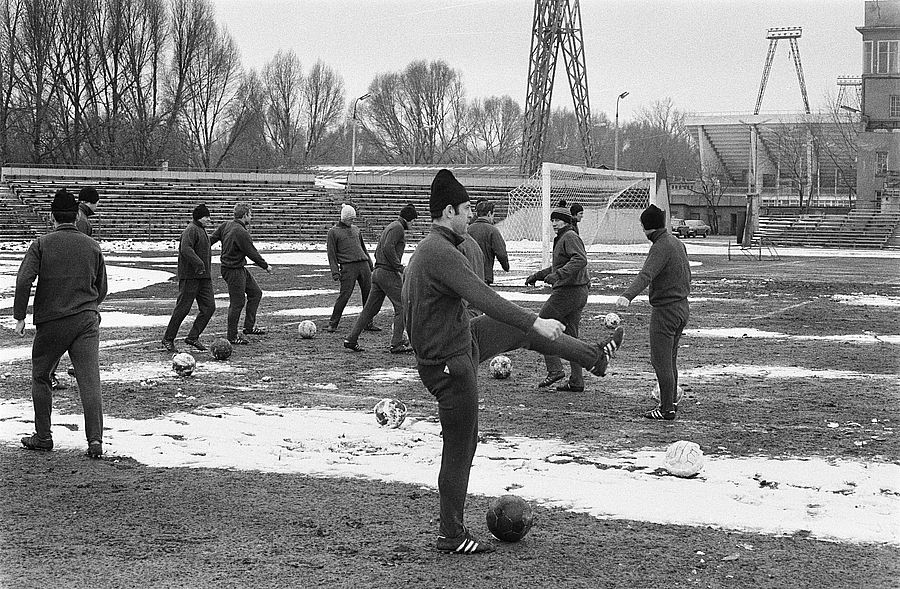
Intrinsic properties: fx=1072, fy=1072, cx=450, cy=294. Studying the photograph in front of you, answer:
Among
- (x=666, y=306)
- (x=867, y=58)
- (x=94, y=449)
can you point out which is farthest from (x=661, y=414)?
(x=867, y=58)

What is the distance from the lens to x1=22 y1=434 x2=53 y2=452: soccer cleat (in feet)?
26.8

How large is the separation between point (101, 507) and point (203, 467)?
114cm

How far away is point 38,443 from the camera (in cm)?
817

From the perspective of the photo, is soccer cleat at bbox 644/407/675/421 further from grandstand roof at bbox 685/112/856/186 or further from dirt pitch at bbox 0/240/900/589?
grandstand roof at bbox 685/112/856/186

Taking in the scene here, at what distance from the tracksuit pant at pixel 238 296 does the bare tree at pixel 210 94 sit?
63.3 meters

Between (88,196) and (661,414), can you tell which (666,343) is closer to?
(661,414)

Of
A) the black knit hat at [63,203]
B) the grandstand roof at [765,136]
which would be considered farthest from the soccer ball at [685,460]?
the grandstand roof at [765,136]

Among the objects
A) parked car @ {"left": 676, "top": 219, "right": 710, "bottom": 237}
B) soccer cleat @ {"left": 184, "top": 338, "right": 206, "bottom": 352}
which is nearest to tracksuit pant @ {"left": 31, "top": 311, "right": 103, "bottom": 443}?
soccer cleat @ {"left": 184, "top": 338, "right": 206, "bottom": 352}

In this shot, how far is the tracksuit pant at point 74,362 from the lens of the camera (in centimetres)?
802

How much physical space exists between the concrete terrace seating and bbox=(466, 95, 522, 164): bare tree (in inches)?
2138

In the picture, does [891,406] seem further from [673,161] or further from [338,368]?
[673,161]

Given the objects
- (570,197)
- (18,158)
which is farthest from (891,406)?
(18,158)

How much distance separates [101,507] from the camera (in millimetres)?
6594

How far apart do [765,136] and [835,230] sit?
36646 mm
